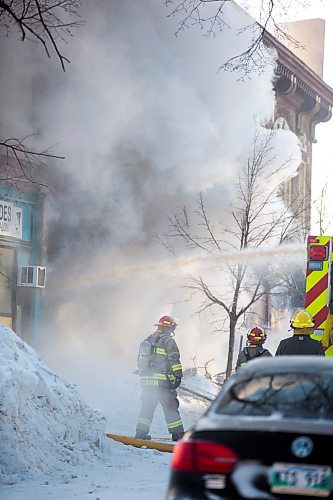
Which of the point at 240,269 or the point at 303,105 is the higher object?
the point at 303,105

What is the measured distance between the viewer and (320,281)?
9.67 meters

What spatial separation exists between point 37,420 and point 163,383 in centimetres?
251

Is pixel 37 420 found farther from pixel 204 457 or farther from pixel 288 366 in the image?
pixel 204 457

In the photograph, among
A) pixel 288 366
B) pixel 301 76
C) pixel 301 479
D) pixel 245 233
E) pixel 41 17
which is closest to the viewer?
pixel 301 479

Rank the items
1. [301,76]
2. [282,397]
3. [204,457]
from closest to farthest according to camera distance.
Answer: [204,457] → [282,397] → [301,76]

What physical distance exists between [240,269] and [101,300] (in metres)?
4.20

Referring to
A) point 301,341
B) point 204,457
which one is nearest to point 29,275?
point 301,341

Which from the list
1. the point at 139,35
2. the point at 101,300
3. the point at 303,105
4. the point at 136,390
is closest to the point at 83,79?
the point at 139,35

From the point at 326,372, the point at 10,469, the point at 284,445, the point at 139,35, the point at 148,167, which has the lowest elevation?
the point at 10,469

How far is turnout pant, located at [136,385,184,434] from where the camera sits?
9.90m

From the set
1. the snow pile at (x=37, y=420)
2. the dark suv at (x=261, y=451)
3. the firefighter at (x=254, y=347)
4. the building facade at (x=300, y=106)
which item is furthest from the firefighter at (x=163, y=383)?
the building facade at (x=300, y=106)

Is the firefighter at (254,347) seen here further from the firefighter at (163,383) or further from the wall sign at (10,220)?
the wall sign at (10,220)

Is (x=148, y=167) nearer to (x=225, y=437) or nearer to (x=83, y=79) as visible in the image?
(x=83, y=79)

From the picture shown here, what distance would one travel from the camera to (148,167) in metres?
19.1
